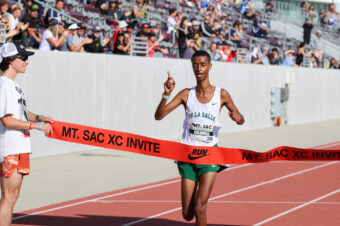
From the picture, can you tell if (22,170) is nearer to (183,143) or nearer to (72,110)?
(183,143)

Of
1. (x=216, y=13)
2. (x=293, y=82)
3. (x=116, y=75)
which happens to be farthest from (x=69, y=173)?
(x=216, y=13)

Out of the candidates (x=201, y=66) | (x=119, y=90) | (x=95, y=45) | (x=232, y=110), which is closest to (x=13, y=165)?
(x=201, y=66)

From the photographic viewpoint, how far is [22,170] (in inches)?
280

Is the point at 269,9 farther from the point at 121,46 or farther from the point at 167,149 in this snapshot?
the point at 167,149

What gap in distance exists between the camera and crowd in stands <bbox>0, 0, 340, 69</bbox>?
1748 cm

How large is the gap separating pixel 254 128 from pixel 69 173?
547 inches

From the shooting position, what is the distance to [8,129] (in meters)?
7.08

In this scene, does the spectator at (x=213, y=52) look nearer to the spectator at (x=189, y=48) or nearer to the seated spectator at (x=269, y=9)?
the spectator at (x=189, y=48)

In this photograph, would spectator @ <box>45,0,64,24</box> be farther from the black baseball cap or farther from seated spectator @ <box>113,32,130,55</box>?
the black baseball cap

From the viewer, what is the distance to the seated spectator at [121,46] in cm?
2023

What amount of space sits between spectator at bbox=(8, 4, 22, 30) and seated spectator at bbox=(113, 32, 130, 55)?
145 inches

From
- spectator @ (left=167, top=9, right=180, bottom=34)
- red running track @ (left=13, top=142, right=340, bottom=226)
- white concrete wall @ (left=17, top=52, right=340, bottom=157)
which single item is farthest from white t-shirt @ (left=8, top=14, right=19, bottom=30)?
spectator @ (left=167, top=9, right=180, bottom=34)

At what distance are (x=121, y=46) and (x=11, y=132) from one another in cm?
1323

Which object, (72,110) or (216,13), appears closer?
(72,110)
